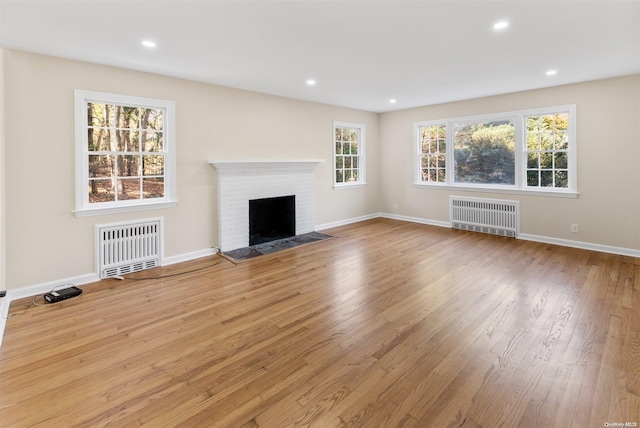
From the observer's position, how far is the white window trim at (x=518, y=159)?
17.5ft

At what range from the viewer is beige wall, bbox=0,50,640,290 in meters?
3.60

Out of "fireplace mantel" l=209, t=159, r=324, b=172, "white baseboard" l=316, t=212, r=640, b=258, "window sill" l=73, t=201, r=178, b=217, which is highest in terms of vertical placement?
"fireplace mantel" l=209, t=159, r=324, b=172

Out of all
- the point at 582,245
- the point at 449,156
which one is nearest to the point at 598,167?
the point at 582,245

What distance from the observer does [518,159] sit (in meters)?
5.97

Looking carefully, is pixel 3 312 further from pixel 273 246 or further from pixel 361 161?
pixel 361 161

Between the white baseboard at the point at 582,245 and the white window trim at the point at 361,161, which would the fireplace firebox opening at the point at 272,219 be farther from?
the white baseboard at the point at 582,245

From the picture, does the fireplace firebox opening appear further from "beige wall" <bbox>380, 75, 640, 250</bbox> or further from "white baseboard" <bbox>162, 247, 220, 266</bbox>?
"beige wall" <bbox>380, 75, 640, 250</bbox>

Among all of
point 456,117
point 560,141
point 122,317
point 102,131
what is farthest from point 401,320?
point 456,117

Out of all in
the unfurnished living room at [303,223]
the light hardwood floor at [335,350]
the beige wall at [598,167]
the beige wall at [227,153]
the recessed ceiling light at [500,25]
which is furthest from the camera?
the beige wall at [598,167]

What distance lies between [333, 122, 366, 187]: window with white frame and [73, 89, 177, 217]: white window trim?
3.52 m

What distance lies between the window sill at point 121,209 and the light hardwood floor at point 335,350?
2.90ft

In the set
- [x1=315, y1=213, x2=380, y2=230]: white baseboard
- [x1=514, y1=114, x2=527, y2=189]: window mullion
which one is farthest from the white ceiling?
[x1=315, y1=213, x2=380, y2=230]: white baseboard

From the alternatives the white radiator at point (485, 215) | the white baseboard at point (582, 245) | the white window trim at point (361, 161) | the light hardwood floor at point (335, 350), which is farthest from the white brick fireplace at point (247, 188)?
the white baseboard at point (582, 245)

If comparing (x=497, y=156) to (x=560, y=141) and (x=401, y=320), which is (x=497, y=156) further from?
(x=401, y=320)
